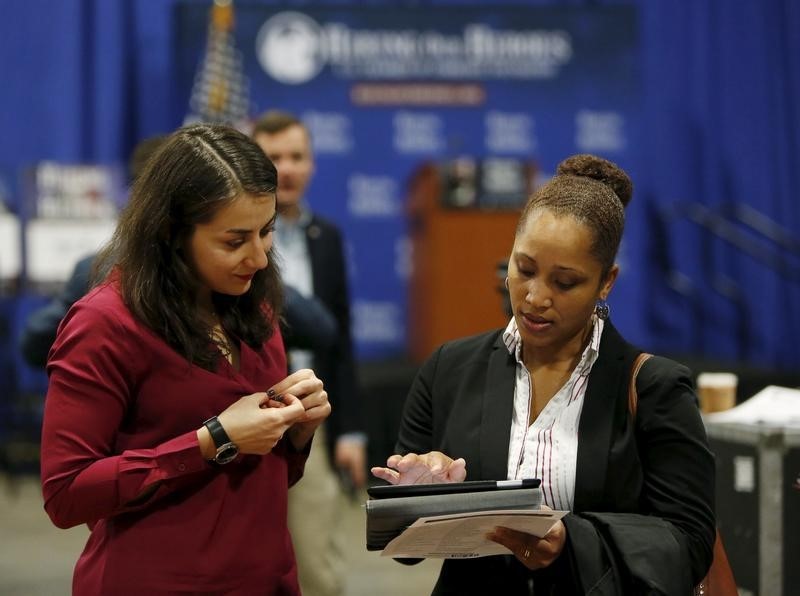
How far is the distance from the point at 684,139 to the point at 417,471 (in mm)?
7752

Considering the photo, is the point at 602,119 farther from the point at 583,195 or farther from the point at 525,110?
the point at 583,195

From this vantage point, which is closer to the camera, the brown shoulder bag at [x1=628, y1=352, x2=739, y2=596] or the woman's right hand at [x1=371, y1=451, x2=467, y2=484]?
the woman's right hand at [x1=371, y1=451, x2=467, y2=484]

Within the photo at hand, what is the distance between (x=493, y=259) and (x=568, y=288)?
550 cm

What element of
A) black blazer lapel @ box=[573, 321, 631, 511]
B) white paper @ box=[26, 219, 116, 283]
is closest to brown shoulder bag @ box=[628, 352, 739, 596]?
black blazer lapel @ box=[573, 321, 631, 511]

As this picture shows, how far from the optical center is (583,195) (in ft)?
6.54

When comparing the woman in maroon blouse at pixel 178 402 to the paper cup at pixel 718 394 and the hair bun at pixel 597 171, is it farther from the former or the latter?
the paper cup at pixel 718 394

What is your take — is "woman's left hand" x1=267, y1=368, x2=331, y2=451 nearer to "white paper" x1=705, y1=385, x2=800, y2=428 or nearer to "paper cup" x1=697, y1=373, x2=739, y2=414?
"white paper" x1=705, y1=385, x2=800, y2=428

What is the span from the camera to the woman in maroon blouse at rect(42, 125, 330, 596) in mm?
1822

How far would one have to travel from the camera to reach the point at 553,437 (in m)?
1.97

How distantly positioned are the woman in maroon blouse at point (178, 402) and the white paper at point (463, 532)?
28 cm

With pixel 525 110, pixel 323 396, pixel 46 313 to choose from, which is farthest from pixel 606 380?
pixel 525 110

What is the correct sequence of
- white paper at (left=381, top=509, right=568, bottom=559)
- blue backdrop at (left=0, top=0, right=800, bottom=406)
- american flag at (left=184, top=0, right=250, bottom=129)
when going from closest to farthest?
white paper at (left=381, top=509, right=568, bottom=559) < american flag at (left=184, top=0, right=250, bottom=129) < blue backdrop at (left=0, top=0, right=800, bottom=406)

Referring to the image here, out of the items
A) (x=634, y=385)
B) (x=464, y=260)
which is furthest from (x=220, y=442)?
(x=464, y=260)

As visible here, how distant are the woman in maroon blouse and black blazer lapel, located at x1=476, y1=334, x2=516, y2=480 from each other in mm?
291
